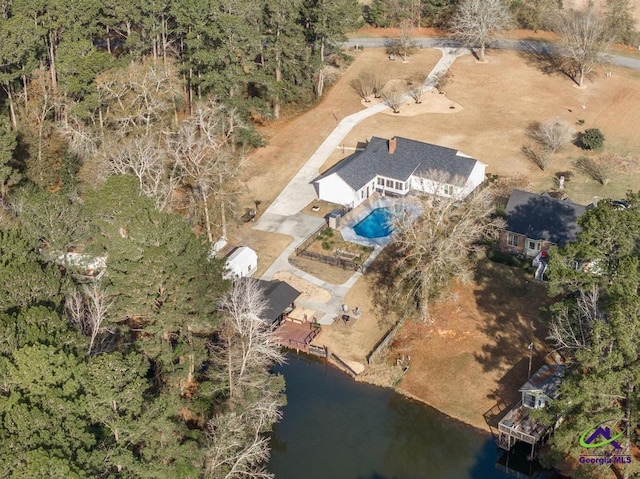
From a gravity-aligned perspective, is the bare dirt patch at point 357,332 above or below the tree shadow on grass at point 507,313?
below

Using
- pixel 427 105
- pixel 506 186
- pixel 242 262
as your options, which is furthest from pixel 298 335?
pixel 427 105

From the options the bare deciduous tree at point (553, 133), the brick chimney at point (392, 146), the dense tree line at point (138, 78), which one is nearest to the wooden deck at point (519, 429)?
the dense tree line at point (138, 78)

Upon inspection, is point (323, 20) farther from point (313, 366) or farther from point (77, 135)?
point (313, 366)

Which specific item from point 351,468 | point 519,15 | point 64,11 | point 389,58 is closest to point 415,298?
point 351,468

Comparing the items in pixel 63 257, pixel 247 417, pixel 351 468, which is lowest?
pixel 351 468

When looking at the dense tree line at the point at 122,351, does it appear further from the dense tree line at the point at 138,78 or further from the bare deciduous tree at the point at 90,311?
the dense tree line at the point at 138,78
